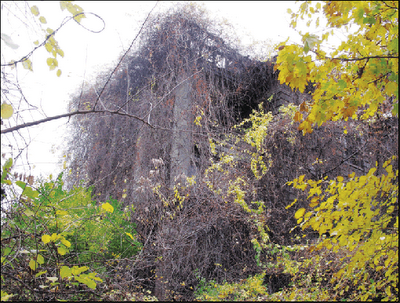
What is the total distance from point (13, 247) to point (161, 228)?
2.93 m

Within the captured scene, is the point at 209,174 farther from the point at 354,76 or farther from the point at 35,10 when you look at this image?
the point at 35,10

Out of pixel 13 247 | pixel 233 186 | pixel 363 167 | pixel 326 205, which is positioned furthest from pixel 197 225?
pixel 363 167

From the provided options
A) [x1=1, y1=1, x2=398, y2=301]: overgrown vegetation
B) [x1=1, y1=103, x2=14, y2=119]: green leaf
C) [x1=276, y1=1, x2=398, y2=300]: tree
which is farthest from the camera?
[x1=1, y1=1, x2=398, y2=301]: overgrown vegetation

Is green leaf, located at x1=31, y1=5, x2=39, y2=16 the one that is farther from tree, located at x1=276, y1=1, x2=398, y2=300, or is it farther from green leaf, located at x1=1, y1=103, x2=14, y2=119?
tree, located at x1=276, y1=1, x2=398, y2=300

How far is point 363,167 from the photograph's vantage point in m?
7.19

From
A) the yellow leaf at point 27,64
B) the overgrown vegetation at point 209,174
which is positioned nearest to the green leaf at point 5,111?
the yellow leaf at point 27,64

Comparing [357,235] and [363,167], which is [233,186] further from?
[363,167]

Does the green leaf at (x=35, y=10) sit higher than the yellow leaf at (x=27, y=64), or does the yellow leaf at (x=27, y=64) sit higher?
the green leaf at (x=35, y=10)

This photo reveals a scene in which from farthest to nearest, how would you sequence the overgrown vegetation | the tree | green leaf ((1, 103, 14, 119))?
the overgrown vegetation, the tree, green leaf ((1, 103, 14, 119))

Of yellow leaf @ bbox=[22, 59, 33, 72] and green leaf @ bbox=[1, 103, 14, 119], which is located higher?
yellow leaf @ bbox=[22, 59, 33, 72]

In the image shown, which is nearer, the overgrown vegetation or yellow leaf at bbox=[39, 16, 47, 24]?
yellow leaf at bbox=[39, 16, 47, 24]

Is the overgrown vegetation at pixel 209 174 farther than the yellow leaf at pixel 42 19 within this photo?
Yes

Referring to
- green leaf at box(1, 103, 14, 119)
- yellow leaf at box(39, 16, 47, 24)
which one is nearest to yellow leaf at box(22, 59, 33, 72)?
yellow leaf at box(39, 16, 47, 24)

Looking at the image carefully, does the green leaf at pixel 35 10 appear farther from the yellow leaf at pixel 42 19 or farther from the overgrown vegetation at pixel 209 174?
the overgrown vegetation at pixel 209 174
